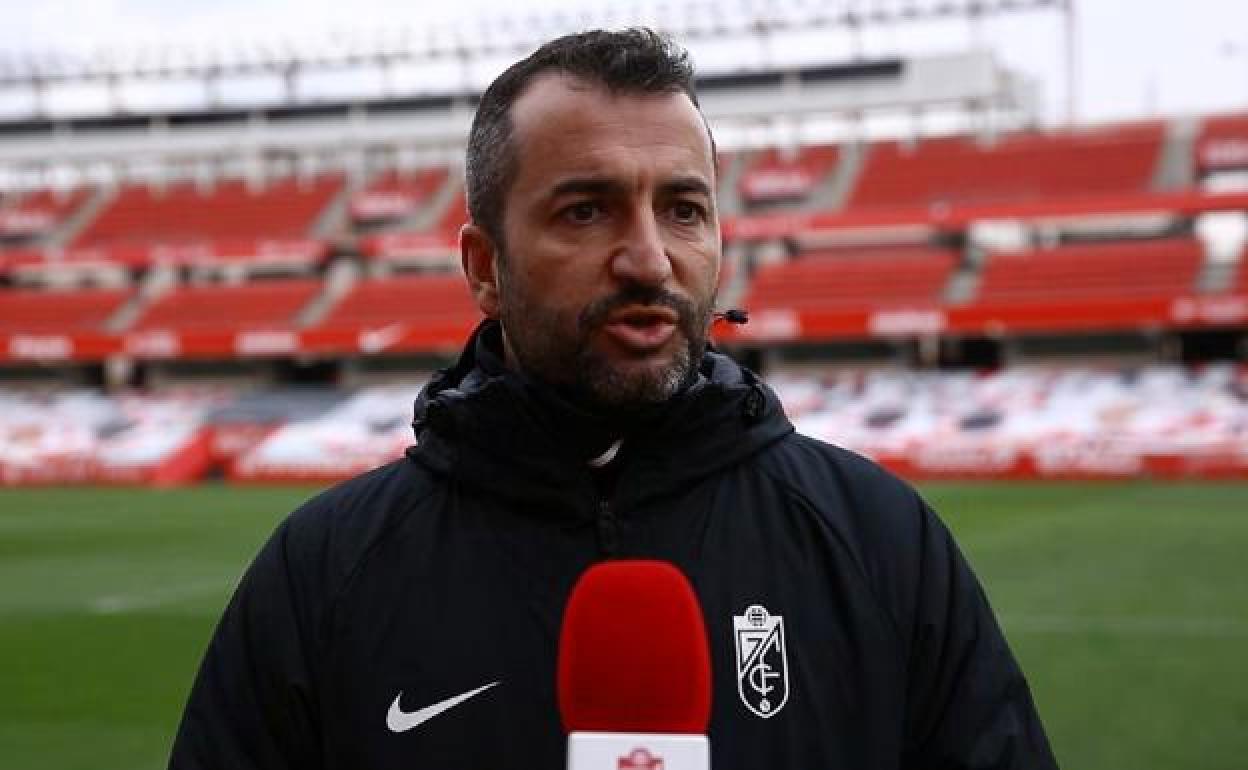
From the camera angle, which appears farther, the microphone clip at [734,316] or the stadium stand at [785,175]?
the stadium stand at [785,175]

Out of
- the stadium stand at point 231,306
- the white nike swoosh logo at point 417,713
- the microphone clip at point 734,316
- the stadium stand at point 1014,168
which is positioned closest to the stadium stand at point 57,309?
the stadium stand at point 231,306

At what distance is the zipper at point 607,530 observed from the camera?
74.7 inches

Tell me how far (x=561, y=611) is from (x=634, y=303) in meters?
0.42

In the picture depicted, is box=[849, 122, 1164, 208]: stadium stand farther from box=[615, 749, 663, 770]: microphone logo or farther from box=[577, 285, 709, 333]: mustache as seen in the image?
box=[615, 749, 663, 770]: microphone logo

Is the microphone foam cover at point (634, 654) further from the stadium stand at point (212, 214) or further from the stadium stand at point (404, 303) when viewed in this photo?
the stadium stand at point (212, 214)

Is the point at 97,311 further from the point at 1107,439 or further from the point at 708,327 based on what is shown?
the point at 708,327

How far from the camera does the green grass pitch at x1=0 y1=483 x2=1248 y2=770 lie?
6.95 meters

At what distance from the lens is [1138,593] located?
37.9 feet

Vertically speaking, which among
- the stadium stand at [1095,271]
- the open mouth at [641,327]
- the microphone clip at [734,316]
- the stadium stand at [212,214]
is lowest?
the stadium stand at [1095,271]

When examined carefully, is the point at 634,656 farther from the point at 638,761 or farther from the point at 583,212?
the point at 583,212

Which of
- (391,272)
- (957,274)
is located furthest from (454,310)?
(957,274)

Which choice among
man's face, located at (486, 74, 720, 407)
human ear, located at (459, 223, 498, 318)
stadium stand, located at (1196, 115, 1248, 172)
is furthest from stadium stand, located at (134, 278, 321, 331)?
man's face, located at (486, 74, 720, 407)

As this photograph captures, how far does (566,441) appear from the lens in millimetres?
1937

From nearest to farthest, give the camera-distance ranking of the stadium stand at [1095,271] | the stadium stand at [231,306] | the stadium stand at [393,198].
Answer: the stadium stand at [1095,271], the stadium stand at [231,306], the stadium stand at [393,198]
